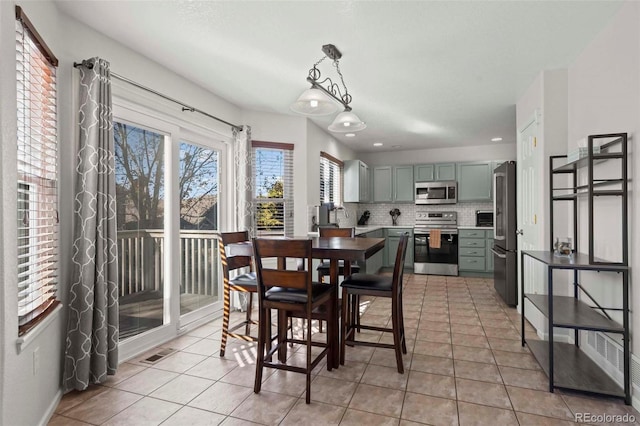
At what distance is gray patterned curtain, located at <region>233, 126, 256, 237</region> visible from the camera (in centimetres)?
428

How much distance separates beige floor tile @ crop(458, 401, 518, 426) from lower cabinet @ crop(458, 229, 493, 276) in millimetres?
4633

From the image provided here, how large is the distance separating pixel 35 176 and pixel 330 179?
14.4ft

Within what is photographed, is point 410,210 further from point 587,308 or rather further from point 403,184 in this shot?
point 587,308

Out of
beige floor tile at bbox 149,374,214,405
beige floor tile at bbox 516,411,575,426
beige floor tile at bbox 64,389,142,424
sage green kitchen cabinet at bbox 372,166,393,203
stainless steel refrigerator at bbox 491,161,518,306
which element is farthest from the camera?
sage green kitchen cabinet at bbox 372,166,393,203

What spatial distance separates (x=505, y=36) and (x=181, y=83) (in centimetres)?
285

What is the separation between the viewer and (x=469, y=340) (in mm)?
3311

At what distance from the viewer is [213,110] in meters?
3.98

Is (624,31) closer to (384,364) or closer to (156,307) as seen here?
(384,364)

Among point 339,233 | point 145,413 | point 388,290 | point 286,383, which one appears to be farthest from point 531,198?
point 145,413

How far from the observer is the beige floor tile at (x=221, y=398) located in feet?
7.16

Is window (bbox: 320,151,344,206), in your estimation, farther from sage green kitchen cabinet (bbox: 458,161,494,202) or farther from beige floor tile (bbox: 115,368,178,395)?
beige floor tile (bbox: 115,368,178,395)

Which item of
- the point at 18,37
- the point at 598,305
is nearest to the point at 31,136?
the point at 18,37

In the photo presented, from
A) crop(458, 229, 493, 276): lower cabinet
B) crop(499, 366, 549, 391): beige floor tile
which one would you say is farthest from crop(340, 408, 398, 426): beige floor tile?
crop(458, 229, 493, 276): lower cabinet

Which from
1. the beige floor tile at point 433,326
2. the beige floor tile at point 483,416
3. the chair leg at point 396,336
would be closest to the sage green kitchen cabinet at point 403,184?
the beige floor tile at point 433,326
